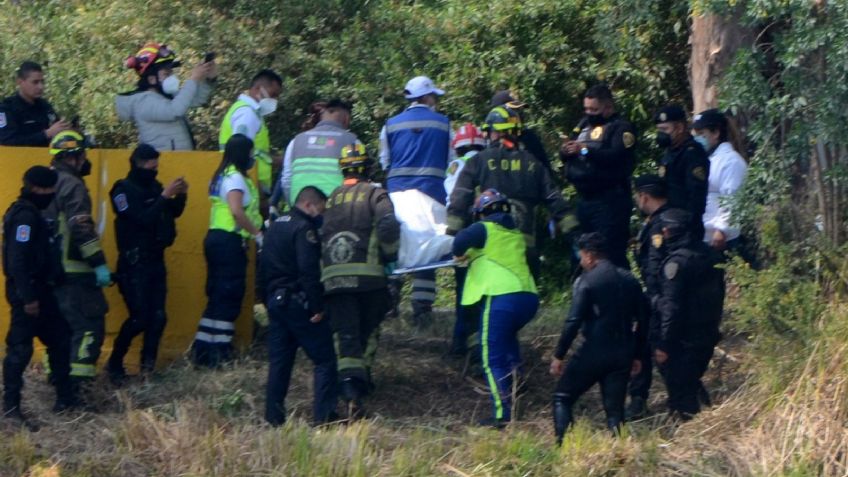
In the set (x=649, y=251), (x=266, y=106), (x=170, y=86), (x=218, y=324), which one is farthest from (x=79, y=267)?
(x=649, y=251)

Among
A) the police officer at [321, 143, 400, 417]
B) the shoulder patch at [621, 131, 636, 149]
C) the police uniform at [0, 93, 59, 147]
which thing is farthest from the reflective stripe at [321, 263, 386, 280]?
the police uniform at [0, 93, 59, 147]

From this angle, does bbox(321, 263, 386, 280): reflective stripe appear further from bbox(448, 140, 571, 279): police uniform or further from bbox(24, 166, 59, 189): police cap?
bbox(24, 166, 59, 189): police cap

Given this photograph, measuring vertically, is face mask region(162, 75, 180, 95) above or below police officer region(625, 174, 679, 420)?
above

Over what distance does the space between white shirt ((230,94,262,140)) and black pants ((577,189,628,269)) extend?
8.75 ft

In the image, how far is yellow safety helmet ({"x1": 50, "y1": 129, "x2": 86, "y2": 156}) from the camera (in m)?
9.87

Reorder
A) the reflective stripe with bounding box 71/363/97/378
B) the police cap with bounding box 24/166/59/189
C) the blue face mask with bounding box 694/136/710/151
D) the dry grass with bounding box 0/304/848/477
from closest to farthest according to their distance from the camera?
1. the dry grass with bounding box 0/304/848/477
2. the police cap with bounding box 24/166/59/189
3. the reflective stripe with bounding box 71/363/97/378
4. the blue face mask with bounding box 694/136/710/151

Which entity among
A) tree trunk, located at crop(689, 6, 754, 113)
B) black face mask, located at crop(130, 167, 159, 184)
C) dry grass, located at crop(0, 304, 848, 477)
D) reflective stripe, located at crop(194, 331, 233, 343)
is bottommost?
dry grass, located at crop(0, 304, 848, 477)

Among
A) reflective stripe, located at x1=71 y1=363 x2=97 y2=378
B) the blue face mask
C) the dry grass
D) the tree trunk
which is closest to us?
the dry grass

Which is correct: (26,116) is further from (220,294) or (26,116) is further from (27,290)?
(27,290)

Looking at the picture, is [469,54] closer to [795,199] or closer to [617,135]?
[617,135]

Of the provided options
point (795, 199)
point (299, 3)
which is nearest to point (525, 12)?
point (299, 3)

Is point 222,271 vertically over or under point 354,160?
under

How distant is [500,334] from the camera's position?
9.30 m

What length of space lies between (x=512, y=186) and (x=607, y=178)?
778 millimetres
